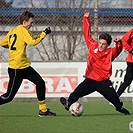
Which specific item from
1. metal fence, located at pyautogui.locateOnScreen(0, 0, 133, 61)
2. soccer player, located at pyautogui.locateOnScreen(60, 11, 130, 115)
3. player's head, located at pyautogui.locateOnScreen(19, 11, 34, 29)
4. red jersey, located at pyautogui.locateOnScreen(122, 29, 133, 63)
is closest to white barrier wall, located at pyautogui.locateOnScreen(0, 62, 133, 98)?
metal fence, located at pyautogui.locateOnScreen(0, 0, 133, 61)

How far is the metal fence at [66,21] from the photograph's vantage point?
16484 mm

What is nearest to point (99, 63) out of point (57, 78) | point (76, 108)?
point (76, 108)

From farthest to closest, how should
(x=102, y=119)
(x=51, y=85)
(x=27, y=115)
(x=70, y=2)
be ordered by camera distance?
1. (x=70, y=2)
2. (x=51, y=85)
3. (x=27, y=115)
4. (x=102, y=119)

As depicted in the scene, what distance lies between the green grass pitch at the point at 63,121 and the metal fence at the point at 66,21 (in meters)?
3.39

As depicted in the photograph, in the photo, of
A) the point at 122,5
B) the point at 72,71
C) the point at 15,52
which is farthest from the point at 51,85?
the point at 15,52

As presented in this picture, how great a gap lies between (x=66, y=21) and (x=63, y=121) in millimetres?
6410

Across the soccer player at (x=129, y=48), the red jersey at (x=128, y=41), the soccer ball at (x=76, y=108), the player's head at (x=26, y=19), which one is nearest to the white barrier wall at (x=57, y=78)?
the soccer player at (x=129, y=48)

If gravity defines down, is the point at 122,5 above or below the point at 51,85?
above

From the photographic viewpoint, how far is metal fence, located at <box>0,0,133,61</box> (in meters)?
16.5

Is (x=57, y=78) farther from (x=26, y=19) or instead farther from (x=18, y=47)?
(x=26, y=19)

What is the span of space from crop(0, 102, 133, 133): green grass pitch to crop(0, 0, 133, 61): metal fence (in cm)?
339

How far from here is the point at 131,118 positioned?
1099 centimetres

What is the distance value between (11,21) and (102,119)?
21.3 ft

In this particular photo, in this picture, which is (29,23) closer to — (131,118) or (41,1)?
(131,118)
